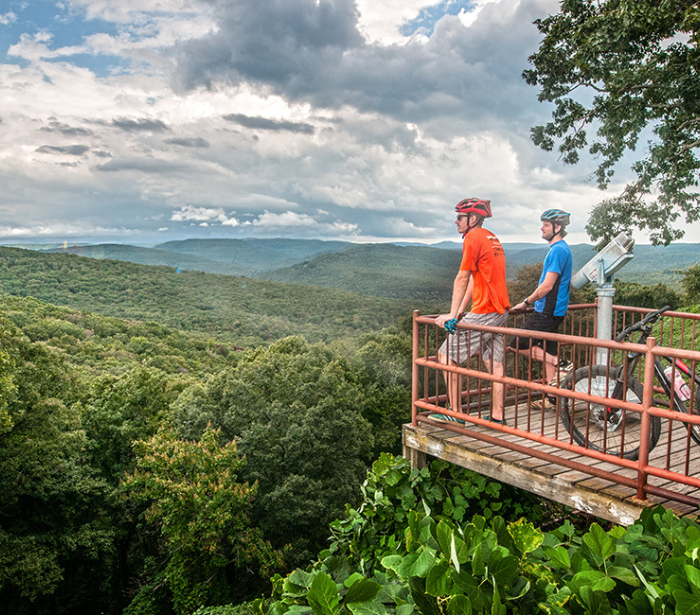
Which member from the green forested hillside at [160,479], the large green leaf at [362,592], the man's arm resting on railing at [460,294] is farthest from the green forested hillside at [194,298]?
the large green leaf at [362,592]

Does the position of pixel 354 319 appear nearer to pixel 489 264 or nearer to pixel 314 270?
pixel 314 270

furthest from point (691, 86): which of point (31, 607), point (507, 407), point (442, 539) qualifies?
point (31, 607)

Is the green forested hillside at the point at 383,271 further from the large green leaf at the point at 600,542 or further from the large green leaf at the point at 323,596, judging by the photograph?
the large green leaf at the point at 323,596

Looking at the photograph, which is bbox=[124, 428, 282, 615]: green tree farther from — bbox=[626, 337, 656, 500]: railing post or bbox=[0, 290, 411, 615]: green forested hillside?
bbox=[626, 337, 656, 500]: railing post

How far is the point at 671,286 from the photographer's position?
29734 millimetres

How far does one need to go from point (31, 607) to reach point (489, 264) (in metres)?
18.6

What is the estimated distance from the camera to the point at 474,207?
4.21m

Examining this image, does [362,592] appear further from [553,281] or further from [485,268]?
[553,281]

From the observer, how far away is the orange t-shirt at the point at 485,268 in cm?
418

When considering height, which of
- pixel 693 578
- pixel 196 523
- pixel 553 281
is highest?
pixel 553 281

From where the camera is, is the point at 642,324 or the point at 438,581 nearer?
the point at 438,581

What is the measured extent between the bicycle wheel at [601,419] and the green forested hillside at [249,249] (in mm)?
146655

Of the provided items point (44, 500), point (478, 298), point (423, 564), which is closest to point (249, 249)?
point (44, 500)

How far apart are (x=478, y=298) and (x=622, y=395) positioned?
1405 millimetres
